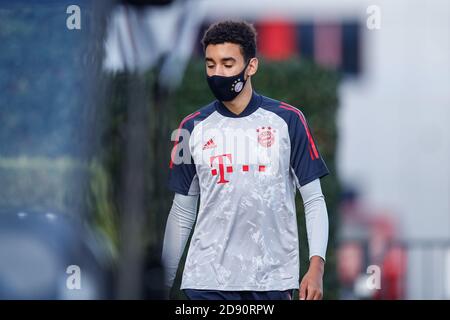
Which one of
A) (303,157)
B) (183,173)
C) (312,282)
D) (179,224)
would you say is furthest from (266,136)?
(312,282)

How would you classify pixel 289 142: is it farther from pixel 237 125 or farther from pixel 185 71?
pixel 185 71

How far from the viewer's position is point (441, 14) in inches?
344

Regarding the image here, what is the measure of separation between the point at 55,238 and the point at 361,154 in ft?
13.4

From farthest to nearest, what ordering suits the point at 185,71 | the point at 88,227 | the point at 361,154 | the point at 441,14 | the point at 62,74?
the point at 361,154 → the point at 441,14 → the point at 185,71 → the point at 62,74 → the point at 88,227

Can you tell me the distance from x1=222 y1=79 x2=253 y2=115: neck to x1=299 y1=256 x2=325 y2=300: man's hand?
2.49 ft

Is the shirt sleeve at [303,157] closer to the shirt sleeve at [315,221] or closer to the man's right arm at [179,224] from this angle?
the shirt sleeve at [315,221]

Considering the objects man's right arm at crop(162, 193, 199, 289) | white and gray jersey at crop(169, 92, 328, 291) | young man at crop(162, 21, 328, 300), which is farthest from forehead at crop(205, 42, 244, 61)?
man's right arm at crop(162, 193, 199, 289)

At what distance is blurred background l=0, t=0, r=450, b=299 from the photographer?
4.79 metres

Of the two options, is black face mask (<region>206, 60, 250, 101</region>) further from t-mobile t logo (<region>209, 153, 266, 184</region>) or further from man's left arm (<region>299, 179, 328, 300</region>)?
man's left arm (<region>299, 179, 328, 300</region>)

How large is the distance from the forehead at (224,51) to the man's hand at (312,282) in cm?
98

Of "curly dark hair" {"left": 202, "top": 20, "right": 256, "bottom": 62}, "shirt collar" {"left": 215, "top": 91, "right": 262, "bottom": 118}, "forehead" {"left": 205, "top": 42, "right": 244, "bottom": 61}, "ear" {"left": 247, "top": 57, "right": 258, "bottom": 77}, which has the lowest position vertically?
"shirt collar" {"left": 215, "top": 91, "right": 262, "bottom": 118}

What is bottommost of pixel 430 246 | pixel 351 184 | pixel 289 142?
pixel 430 246

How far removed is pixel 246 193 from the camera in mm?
4961
